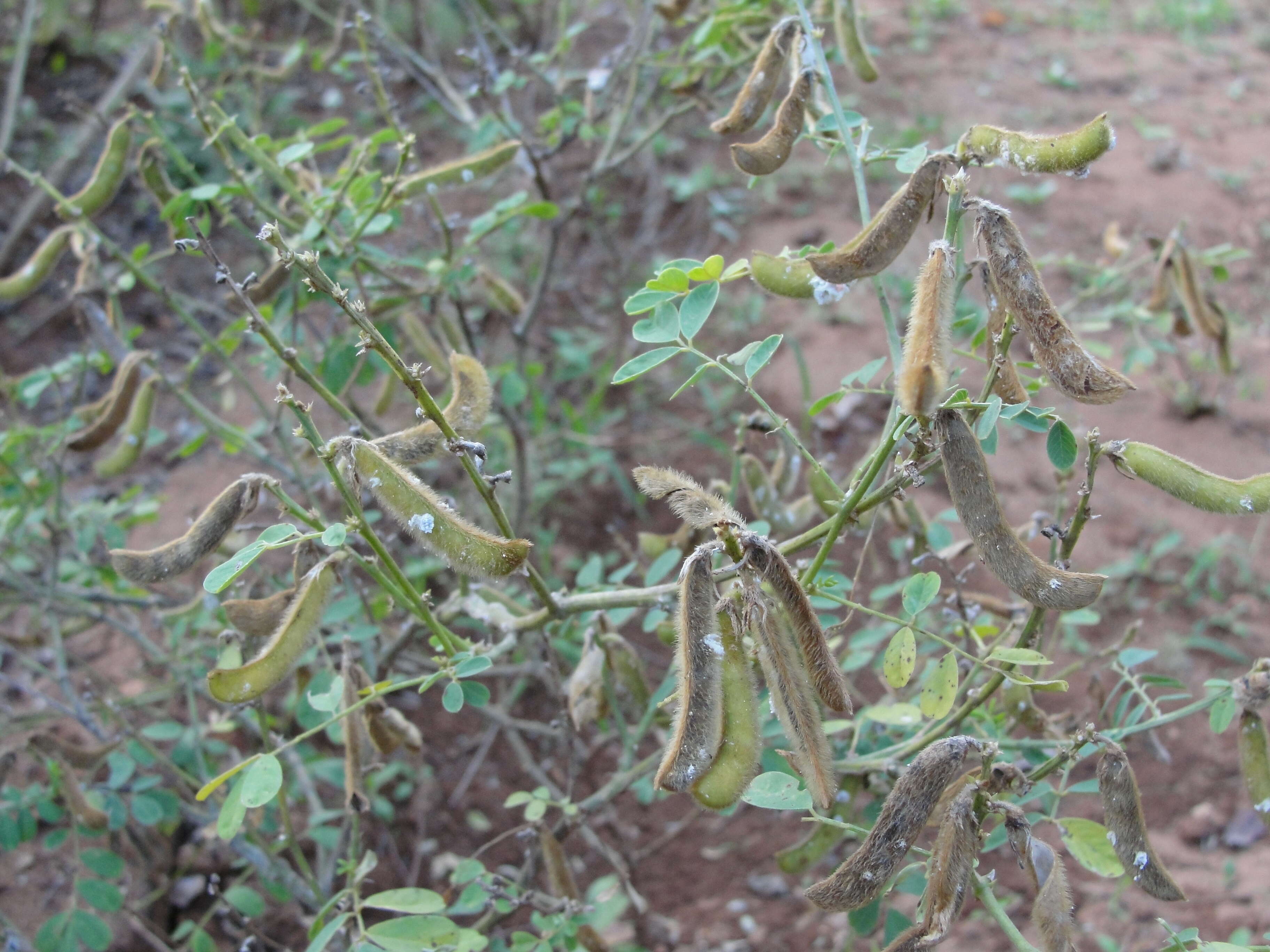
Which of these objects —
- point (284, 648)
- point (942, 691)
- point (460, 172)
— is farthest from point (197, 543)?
point (942, 691)

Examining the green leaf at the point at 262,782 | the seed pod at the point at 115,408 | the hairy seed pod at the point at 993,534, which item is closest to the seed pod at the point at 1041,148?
the hairy seed pod at the point at 993,534

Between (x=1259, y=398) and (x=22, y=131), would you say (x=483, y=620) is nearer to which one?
(x=1259, y=398)

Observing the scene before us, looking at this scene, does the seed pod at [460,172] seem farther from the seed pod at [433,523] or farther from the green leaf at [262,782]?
the green leaf at [262,782]

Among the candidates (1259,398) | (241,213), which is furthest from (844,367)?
(241,213)

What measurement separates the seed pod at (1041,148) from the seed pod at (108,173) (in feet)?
5.33

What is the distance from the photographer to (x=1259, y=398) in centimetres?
339

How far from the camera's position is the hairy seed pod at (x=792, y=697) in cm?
95

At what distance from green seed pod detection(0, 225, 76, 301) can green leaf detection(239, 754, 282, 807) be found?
1.37 meters

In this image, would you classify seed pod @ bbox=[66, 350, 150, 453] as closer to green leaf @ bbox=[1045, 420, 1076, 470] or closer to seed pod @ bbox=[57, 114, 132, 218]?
seed pod @ bbox=[57, 114, 132, 218]

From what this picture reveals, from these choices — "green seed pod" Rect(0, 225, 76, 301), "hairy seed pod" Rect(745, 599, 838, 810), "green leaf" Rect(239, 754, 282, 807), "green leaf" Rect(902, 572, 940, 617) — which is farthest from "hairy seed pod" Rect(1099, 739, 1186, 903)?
"green seed pod" Rect(0, 225, 76, 301)

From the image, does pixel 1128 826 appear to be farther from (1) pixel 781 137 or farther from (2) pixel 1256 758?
(1) pixel 781 137

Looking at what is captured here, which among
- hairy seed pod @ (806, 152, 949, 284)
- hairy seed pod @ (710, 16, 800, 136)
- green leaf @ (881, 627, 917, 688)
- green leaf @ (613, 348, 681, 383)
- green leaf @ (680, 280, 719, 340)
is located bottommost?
green leaf @ (881, 627, 917, 688)

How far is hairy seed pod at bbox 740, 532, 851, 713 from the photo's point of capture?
948 millimetres

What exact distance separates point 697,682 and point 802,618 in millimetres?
132
